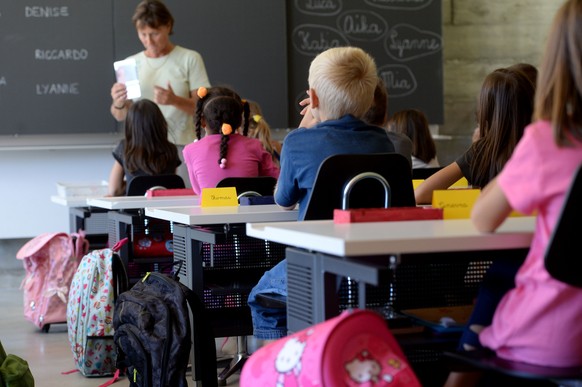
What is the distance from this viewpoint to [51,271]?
513cm

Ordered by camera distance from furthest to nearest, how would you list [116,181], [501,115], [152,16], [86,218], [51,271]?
[152,16] → [86,218] → [116,181] → [51,271] → [501,115]

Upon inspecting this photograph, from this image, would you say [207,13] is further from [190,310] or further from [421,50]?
[190,310]

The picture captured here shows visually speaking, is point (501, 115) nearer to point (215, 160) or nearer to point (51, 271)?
point (215, 160)

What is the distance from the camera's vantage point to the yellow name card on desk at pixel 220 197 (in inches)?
130

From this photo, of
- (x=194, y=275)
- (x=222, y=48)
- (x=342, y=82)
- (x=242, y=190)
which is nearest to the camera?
(x=342, y=82)

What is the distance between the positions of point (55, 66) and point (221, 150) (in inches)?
115

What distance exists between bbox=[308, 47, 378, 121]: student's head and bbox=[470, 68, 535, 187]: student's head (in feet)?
1.37

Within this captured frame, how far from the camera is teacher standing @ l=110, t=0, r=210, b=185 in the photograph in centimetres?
614

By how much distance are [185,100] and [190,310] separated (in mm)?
Answer: 3030

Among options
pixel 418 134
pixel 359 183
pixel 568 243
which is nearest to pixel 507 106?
pixel 359 183

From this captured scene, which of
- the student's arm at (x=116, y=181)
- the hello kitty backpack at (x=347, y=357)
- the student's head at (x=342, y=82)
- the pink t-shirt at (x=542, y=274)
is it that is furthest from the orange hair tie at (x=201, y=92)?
the pink t-shirt at (x=542, y=274)

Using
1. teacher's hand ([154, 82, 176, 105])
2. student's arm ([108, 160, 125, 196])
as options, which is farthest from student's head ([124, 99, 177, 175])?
teacher's hand ([154, 82, 176, 105])

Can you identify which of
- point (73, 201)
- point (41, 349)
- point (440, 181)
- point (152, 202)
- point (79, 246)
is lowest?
point (41, 349)

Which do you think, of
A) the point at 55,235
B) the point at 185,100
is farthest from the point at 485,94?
the point at 185,100
